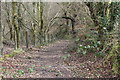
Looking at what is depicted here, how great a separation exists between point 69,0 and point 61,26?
449 inches

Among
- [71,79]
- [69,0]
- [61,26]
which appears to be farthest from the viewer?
[61,26]

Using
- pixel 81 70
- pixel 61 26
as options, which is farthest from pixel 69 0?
pixel 81 70

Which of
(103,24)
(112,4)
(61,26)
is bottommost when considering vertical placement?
(61,26)

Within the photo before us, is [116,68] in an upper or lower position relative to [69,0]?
lower

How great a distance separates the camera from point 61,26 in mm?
38219

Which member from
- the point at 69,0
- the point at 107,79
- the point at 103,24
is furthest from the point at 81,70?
the point at 69,0

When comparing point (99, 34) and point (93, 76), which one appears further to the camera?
point (99, 34)

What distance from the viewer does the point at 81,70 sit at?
28.3 ft

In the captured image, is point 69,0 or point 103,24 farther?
point 69,0

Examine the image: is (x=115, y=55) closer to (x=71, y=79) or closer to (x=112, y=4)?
(x=71, y=79)

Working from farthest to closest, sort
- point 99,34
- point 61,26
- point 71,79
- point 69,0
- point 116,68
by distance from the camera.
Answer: point 61,26
point 69,0
point 99,34
point 71,79
point 116,68

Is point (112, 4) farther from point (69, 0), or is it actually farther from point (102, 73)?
point (69, 0)

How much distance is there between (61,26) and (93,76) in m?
31.0

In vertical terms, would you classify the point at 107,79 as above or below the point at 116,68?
below
